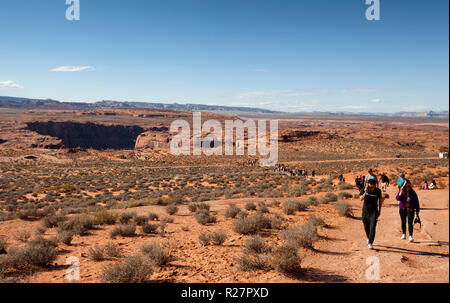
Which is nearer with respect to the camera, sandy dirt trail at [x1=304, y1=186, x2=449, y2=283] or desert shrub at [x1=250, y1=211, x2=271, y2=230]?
sandy dirt trail at [x1=304, y1=186, x2=449, y2=283]

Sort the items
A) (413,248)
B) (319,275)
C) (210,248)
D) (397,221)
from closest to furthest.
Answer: (319,275) → (413,248) → (210,248) → (397,221)

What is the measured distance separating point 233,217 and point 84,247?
5400 mm

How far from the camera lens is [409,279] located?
421cm

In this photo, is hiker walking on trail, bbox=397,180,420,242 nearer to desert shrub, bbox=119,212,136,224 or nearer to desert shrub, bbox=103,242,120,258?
desert shrub, bbox=103,242,120,258

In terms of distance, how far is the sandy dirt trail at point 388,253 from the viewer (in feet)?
14.7

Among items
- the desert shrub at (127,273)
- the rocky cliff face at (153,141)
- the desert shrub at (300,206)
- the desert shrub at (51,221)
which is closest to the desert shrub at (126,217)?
the desert shrub at (51,221)

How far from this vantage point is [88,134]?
92.9 meters

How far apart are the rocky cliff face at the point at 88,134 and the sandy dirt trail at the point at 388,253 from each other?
294 ft

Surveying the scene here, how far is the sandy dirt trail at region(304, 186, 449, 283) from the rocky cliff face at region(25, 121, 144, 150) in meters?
89.5

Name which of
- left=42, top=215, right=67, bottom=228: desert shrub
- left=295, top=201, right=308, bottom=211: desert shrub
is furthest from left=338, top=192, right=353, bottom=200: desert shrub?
left=42, top=215, right=67, bottom=228: desert shrub

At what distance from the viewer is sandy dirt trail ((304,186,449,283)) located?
4.49 metres

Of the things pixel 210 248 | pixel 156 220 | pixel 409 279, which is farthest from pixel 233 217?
pixel 409 279
